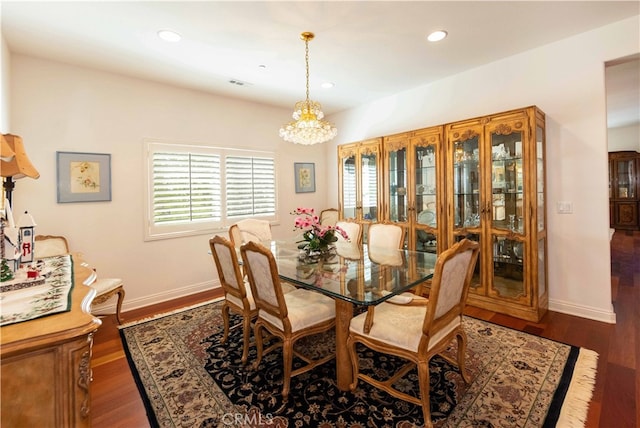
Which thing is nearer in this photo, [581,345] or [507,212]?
[581,345]

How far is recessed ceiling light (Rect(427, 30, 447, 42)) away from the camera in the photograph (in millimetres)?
2660

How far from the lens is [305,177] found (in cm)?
523

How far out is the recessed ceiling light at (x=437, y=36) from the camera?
8.73 feet

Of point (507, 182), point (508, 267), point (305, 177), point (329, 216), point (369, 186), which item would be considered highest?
point (305, 177)

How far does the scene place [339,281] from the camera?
78.5 inches

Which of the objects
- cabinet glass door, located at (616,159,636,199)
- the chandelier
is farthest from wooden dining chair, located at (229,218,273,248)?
cabinet glass door, located at (616,159,636,199)

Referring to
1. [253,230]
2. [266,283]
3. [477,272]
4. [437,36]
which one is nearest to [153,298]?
[253,230]

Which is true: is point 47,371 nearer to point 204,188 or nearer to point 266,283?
point 266,283

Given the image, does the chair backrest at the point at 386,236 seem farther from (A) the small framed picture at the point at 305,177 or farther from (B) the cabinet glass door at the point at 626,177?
(B) the cabinet glass door at the point at 626,177

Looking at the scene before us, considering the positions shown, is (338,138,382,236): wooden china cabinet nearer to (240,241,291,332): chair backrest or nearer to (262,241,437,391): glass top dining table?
(262,241,437,391): glass top dining table

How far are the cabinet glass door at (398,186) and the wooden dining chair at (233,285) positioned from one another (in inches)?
96.6

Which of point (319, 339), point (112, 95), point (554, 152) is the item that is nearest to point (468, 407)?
point (319, 339)

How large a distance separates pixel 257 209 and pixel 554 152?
12.6 feet

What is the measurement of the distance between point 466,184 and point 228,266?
110 inches
